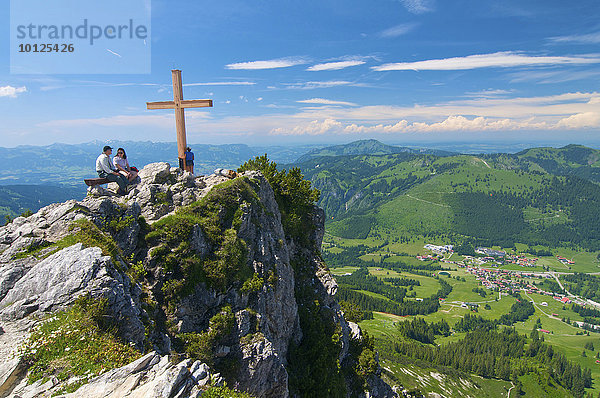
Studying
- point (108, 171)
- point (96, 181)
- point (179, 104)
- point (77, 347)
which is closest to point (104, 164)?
point (108, 171)

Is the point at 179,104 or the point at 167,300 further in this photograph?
the point at 179,104

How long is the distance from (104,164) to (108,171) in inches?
32.1

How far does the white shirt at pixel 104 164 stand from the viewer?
2207cm

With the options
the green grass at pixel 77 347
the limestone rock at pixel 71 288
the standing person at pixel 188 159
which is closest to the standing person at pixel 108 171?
the standing person at pixel 188 159

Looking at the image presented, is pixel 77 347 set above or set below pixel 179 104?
below

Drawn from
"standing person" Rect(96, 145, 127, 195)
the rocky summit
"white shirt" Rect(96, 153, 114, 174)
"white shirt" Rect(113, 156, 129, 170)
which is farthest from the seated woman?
the rocky summit

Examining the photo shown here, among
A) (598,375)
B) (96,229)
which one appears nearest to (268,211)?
(96,229)

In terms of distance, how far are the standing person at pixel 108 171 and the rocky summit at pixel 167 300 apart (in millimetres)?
1058

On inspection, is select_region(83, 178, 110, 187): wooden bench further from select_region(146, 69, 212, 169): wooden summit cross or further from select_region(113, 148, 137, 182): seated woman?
select_region(146, 69, 212, 169): wooden summit cross

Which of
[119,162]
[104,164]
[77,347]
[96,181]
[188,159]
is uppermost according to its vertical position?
[188,159]

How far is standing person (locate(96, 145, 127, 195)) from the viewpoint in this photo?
22125 mm

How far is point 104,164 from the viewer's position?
22.6m

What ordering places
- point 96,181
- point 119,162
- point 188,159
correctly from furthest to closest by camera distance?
1. point 188,159
2. point 119,162
3. point 96,181

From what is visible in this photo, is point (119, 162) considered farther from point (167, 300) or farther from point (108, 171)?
point (167, 300)
